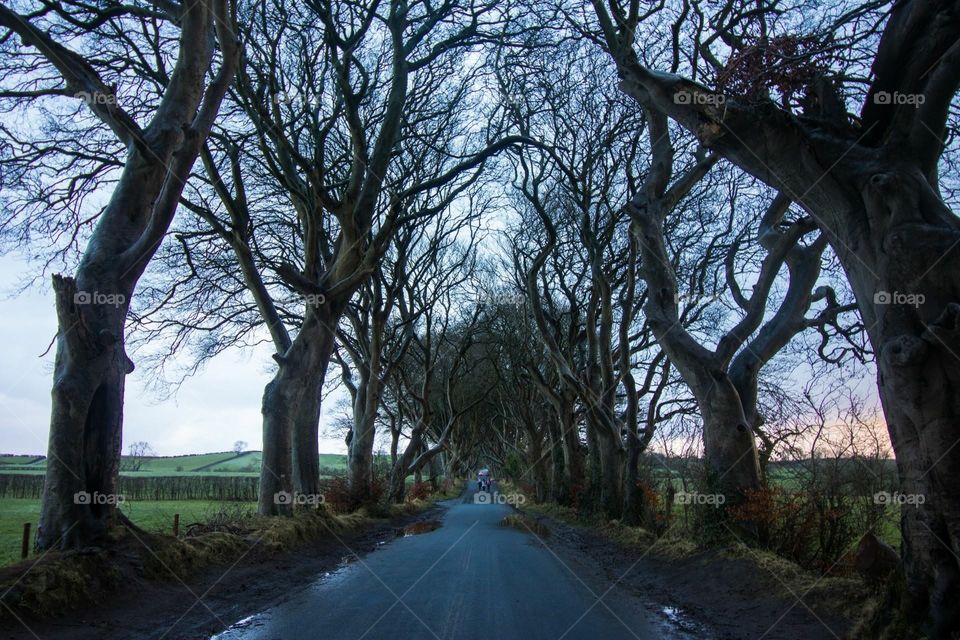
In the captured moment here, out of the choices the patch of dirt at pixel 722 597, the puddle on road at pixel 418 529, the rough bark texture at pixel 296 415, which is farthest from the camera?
the puddle on road at pixel 418 529

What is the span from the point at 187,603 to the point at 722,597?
6.40 meters

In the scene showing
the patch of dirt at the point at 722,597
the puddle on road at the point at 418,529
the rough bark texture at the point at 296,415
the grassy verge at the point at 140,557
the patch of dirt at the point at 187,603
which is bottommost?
the puddle on road at the point at 418,529

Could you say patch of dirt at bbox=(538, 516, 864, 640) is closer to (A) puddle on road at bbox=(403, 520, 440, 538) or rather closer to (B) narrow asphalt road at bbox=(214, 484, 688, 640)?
(B) narrow asphalt road at bbox=(214, 484, 688, 640)

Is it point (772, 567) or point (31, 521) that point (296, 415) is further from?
point (31, 521)

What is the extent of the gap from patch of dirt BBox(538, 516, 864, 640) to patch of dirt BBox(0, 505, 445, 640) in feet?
15.4

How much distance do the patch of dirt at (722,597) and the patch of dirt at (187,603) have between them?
4688 millimetres

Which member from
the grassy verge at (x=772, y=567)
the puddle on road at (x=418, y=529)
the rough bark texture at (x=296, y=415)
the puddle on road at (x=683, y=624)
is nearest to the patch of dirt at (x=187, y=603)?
the rough bark texture at (x=296, y=415)

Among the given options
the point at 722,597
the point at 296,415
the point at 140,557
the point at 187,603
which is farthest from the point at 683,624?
the point at 296,415

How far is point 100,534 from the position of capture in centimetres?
777

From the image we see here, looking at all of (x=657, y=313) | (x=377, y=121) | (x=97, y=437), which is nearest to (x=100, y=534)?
(x=97, y=437)

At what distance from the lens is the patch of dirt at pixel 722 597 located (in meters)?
6.30

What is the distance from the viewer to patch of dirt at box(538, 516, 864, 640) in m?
6.30

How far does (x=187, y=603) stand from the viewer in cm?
732

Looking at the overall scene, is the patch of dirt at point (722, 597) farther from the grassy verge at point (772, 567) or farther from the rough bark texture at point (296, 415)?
the rough bark texture at point (296, 415)
